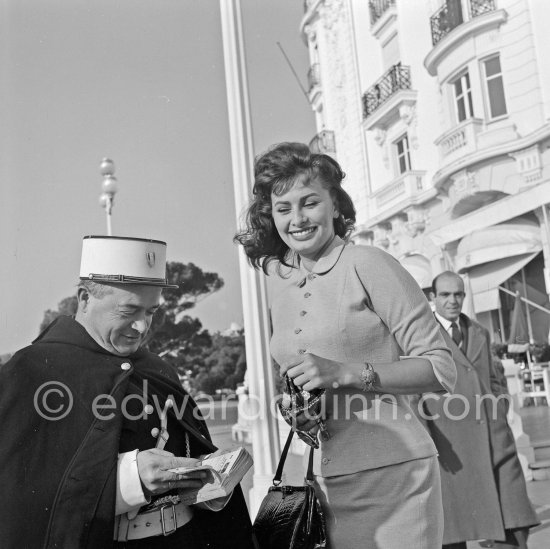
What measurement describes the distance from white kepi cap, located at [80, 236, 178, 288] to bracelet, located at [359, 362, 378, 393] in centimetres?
62

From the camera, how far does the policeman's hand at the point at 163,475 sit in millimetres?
1613

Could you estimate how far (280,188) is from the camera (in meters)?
1.90

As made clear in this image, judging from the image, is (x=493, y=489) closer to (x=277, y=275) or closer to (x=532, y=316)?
(x=277, y=275)

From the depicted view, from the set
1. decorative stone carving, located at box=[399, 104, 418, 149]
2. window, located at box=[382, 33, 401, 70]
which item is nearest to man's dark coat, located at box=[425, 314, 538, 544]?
decorative stone carving, located at box=[399, 104, 418, 149]

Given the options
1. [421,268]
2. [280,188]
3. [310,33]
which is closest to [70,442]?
[280,188]

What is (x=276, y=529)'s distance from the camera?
1757mm

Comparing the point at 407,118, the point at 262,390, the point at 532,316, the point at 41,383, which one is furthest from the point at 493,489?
the point at 407,118

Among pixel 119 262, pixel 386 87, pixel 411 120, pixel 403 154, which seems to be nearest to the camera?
pixel 119 262

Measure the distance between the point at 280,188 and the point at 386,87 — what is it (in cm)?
1781

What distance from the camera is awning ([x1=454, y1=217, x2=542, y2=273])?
13000 mm

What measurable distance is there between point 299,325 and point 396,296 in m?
0.29

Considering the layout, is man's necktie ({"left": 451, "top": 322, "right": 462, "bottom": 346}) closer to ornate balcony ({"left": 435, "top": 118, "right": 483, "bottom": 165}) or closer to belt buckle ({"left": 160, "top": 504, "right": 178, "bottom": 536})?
belt buckle ({"left": 160, "top": 504, "right": 178, "bottom": 536})

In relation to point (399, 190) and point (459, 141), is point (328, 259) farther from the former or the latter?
point (399, 190)

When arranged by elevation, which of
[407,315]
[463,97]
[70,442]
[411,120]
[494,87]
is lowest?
[70,442]
